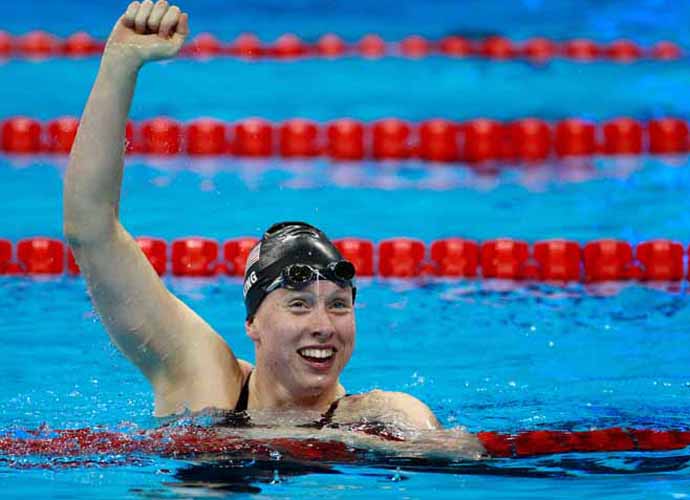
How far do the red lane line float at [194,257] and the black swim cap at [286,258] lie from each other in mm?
2838

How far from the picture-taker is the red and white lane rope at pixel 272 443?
3383 mm

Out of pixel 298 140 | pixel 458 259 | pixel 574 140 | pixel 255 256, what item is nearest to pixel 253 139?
pixel 298 140

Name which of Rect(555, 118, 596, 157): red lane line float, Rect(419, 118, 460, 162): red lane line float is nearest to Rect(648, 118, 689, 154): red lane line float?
Rect(555, 118, 596, 157): red lane line float

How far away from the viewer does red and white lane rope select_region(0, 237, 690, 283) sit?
6289 mm

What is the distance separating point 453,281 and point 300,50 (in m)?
4.31

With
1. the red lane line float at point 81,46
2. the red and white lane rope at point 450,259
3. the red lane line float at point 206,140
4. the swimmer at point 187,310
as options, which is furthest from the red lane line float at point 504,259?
the red lane line float at point 81,46

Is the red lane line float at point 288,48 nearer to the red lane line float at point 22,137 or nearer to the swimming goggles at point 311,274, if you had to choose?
the red lane line float at point 22,137

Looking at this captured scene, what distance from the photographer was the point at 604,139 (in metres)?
8.29

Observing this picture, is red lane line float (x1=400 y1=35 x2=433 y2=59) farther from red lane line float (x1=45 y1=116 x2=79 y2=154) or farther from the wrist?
the wrist

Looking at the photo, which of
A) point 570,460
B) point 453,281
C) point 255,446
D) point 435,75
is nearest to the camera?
point 255,446

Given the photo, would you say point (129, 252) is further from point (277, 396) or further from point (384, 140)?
point (384, 140)

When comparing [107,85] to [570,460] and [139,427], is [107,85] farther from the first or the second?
[570,460]

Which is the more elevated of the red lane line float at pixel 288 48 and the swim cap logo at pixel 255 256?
the red lane line float at pixel 288 48

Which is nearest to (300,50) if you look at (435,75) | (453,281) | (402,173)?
(435,75)
